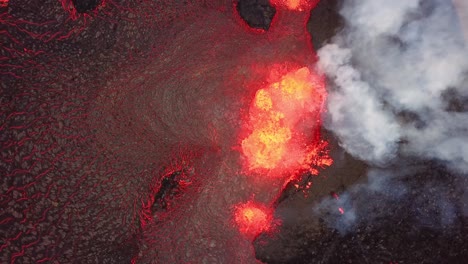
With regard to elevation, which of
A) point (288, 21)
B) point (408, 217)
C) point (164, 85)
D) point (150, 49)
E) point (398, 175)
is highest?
point (288, 21)

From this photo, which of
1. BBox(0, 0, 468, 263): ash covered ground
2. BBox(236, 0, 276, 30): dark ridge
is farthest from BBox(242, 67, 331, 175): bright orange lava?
BBox(236, 0, 276, 30): dark ridge

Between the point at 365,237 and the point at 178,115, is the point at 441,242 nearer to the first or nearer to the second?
the point at 365,237

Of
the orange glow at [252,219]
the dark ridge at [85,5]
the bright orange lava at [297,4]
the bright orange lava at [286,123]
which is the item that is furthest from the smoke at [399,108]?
the dark ridge at [85,5]

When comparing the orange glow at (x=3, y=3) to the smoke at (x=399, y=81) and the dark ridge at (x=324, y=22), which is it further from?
the smoke at (x=399, y=81)

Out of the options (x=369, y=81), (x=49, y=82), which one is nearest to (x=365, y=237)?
(x=369, y=81)

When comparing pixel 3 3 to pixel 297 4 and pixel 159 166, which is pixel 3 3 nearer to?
pixel 159 166

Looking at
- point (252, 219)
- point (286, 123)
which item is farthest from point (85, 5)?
point (252, 219)
